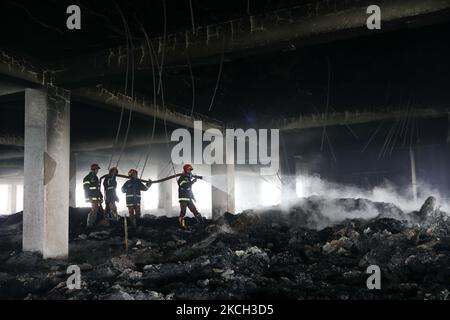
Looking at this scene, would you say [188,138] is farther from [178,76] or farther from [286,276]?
[286,276]

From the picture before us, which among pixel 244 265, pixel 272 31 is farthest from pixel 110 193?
pixel 272 31

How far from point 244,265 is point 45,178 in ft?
12.3

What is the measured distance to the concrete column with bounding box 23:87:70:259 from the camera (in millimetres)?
6555

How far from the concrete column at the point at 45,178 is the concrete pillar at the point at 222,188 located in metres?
6.33

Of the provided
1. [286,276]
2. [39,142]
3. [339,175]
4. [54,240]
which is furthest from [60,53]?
[339,175]

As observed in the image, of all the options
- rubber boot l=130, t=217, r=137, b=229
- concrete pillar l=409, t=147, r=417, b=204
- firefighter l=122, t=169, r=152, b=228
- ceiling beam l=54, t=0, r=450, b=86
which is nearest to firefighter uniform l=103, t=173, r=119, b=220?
firefighter l=122, t=169, r=152, b=228

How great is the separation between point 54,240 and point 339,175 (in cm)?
1259

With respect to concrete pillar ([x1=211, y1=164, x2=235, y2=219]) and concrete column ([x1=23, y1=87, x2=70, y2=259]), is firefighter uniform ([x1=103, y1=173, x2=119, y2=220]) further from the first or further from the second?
concrete column ([x1=23, y1=87, x2=70, y2=259])

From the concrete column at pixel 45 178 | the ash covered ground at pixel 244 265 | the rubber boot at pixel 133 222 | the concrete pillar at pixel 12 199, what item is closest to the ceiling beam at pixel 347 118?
the ash covered ground at pixel 244 265

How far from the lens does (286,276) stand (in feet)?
17.6

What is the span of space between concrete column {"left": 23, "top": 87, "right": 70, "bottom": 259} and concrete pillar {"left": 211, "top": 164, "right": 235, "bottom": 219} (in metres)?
6.33

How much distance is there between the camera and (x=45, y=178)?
21.8 ft

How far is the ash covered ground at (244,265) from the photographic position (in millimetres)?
4574

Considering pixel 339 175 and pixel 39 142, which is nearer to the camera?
pixel 39 142
